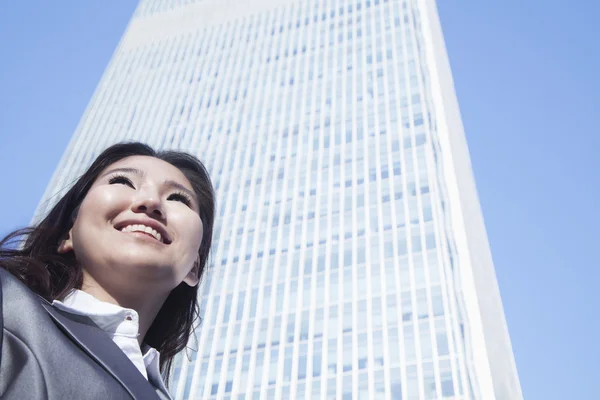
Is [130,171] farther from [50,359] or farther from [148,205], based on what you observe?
[50,359]

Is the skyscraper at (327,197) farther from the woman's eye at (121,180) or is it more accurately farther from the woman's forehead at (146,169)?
the woman's eye at (121,180)

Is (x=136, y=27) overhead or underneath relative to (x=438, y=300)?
overhead

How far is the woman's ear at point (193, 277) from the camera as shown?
9.09 ft

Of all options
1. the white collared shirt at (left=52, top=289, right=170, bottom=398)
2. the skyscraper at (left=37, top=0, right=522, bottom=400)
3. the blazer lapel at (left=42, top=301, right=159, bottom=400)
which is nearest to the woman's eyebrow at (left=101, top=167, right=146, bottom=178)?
the white collared shirt at (left=52, top=289, right=170, bottom=398)

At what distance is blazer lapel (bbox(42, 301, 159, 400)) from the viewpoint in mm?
1493

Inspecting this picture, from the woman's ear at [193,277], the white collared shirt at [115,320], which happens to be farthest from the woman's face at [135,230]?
the woman's ear at [193,277]

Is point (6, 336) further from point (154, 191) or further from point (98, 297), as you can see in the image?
point (154, 191)

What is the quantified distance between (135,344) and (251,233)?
162ft

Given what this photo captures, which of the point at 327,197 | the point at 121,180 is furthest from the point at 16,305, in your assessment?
the point at 327,197

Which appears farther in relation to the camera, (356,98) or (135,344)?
(356,98)

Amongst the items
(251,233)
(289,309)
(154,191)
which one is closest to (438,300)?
(289,309)

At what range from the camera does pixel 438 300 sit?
134 feet

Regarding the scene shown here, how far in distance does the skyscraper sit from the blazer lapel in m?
36.6

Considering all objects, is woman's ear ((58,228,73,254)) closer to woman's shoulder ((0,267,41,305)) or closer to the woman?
the woman
